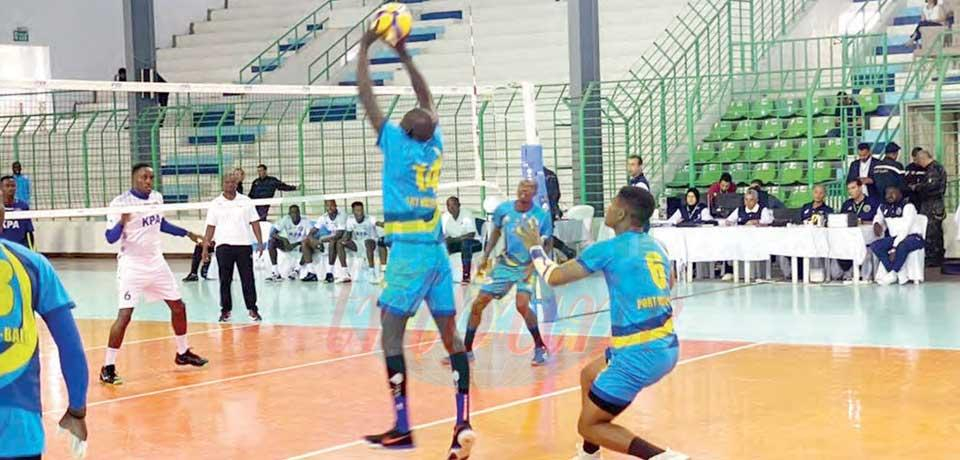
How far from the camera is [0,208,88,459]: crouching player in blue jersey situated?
4145 millimetres

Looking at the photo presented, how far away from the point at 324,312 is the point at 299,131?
7.20m

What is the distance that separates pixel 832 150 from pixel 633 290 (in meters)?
14.6

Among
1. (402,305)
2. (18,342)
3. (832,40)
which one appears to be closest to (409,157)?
(402,305)

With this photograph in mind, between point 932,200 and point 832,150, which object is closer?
point 932,200

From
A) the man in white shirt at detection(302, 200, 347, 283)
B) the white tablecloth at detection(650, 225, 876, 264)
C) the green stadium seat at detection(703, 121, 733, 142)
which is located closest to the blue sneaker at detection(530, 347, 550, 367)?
the white tablecloth at detection(650, 225, 876, 264)

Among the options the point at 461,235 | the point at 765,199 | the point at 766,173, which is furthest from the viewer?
the point at 766,173

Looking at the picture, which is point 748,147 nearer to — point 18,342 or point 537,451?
point 537,451

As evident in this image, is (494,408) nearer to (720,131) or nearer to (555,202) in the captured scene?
(555,202)

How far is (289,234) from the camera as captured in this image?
19859mm

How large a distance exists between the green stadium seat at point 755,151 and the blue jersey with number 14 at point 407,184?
1429 centimetres

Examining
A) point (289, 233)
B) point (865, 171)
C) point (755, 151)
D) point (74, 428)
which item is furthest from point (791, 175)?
point (74, 428)

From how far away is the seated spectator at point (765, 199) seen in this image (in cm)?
1798

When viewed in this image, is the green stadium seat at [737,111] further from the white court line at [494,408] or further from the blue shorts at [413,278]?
the blue shorts at [413,278]

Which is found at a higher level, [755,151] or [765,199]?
[755,151]
